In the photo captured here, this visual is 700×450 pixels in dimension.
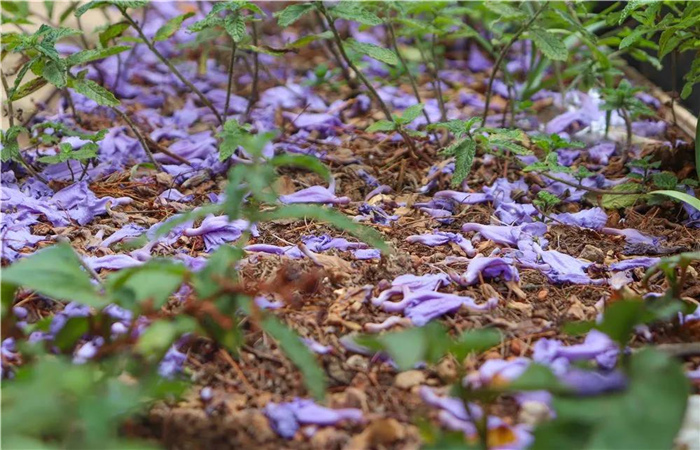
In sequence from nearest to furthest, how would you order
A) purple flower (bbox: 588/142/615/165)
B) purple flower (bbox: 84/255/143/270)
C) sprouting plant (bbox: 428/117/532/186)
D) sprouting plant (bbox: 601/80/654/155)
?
1. purple flower (bbox: 84/255/143/270)
2. sprouting plant (bbox: 428/117/532/186)
3. sprouting plant (bbox: 601/80/654/155)
4. purple flower (bbox: 588/142/615/165)

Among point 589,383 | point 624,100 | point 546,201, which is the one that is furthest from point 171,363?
point 624,100

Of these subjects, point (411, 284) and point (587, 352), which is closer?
point (587, 352)

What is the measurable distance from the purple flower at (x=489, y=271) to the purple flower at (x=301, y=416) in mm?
558

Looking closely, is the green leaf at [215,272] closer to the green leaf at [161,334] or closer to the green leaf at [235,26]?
the green leaf at [161,334]

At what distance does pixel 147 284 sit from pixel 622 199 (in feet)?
5.19

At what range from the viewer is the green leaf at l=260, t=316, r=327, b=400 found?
1.37 m

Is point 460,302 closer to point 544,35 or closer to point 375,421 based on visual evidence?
point 375,421

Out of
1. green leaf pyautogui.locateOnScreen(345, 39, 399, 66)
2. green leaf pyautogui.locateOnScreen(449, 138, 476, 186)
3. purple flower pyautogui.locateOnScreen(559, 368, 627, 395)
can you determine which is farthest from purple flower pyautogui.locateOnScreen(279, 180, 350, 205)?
purple flower pyautogui.locateOnScreen(559, 368, 627, 395)

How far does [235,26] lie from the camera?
A: 7.79 feet

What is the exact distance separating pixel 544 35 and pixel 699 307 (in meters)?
1.10

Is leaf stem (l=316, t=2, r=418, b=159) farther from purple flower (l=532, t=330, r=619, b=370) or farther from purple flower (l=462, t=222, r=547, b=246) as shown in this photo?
purple flower (l=532, t=330, r=619, b=370)

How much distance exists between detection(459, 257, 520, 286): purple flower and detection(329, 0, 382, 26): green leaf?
838 millimetres

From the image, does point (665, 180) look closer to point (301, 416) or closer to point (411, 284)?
point (411, 284)

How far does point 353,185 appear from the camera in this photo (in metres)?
2.56
